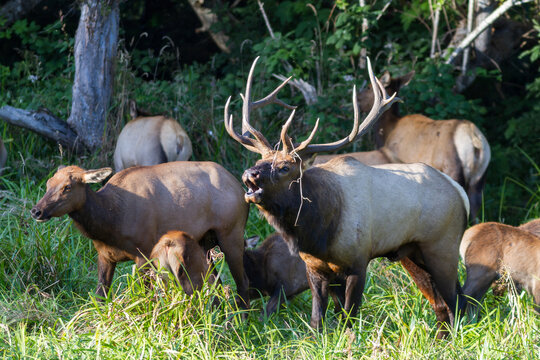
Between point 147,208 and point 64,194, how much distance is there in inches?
27.1

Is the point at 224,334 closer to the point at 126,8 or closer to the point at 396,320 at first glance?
the point at 396,320

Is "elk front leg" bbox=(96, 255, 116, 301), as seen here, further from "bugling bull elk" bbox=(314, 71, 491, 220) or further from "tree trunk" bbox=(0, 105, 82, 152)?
"bugling bull elk" bbox=(314, 71, 491, 220)

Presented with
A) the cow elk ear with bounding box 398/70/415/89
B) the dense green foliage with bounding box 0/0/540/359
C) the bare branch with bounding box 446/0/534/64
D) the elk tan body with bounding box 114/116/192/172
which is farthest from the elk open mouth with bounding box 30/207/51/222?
the bare branch with bounding box 446/0/534/64

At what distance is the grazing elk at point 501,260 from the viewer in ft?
20.5

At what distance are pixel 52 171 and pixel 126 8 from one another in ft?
14.3

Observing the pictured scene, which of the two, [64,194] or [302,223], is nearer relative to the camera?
[302,223]

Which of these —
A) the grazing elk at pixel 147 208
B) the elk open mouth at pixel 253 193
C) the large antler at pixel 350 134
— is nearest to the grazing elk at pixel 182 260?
the grazing elk at pixel 147 208

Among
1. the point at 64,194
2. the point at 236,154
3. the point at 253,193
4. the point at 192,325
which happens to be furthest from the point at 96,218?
the point at 236,154

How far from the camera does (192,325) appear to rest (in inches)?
196

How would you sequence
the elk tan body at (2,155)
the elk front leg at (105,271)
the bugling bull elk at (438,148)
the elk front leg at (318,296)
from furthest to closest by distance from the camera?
the bugling bull elk at (438,148)
the elk tan body at (2,155)
the elk front leg at (105,271)
the elk front leg at (318,296)

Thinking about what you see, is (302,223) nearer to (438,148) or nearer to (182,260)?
(182,260)

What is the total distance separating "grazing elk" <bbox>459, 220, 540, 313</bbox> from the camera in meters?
6.26

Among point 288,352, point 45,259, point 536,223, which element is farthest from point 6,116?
point 536,223

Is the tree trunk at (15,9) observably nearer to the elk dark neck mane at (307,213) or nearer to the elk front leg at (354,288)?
the elk dark neck mane at (307,213)
